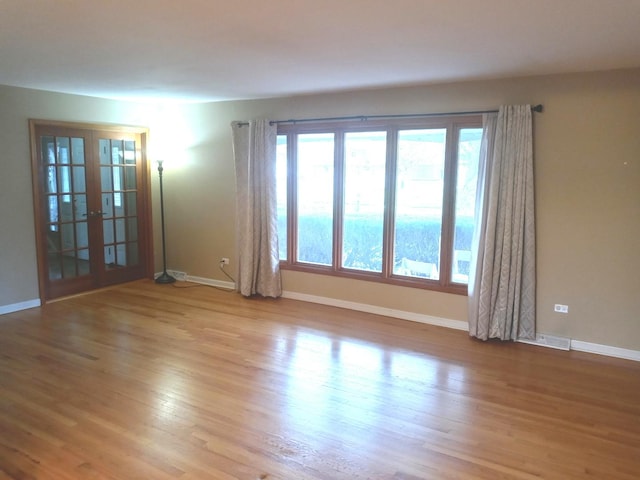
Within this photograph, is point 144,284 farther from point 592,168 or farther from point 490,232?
point 592,168

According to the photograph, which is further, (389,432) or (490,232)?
(490,232)

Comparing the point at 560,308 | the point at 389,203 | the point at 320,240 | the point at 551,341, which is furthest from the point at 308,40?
the point at 551,341

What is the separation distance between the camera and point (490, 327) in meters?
4.27

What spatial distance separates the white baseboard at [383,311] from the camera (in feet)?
15.1

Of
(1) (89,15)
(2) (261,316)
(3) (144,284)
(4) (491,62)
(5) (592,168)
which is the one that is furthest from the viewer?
(3) (144,284)

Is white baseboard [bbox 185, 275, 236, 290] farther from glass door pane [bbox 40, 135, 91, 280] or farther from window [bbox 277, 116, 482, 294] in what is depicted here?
glass door pane [bbox 40, 135, 91, 280]

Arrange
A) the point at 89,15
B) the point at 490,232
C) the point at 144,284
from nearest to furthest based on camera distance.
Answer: the point at 89,15 → the point at 490,232 → the point at 144,284

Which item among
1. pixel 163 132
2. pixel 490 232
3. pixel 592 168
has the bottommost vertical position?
pixel 490 232

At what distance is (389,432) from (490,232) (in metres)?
2.19

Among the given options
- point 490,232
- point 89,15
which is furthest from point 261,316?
point 89,15

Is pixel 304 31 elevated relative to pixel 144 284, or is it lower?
elevated

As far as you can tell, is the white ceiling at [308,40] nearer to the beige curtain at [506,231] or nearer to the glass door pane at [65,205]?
the beige curtain at [506,231]

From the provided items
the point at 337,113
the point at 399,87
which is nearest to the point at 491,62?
the point at 399,87

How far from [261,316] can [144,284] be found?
2.20m
